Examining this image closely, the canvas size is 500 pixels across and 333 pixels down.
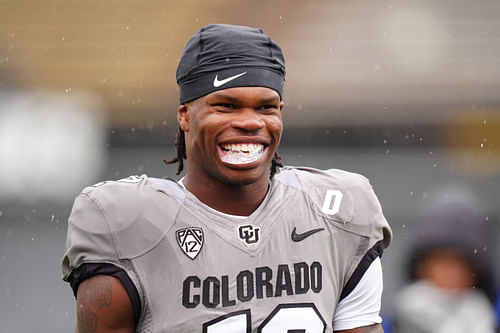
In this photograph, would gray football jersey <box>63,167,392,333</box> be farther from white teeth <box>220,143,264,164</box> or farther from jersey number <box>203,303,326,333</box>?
white teeth <box>220,143,264,164</box>

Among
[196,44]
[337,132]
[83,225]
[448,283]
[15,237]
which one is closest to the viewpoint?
[83,225]

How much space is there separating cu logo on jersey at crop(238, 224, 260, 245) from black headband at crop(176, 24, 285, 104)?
0.33m

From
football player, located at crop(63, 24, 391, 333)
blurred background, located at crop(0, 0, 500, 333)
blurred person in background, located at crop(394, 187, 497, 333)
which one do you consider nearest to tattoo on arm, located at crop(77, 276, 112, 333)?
football player, located at crop(63, 24, 391, 333)

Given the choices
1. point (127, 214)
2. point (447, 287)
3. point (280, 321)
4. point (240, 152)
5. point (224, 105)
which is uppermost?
point (224, 105)

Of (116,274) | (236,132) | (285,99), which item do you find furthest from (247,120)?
(285,99)

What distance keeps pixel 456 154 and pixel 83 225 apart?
4.66m

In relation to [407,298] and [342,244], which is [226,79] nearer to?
[342,244]

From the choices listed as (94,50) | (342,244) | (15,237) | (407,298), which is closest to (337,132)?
(94,50)

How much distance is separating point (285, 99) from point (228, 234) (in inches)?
173

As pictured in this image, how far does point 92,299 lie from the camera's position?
1995 mm

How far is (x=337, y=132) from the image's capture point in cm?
645

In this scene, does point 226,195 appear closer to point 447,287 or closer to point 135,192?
point 135,192

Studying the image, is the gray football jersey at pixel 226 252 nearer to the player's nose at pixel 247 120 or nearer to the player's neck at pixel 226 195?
the player's neck at pixel 226 195

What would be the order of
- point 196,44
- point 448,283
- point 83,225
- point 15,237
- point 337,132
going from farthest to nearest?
point 337,132
point 15,237
point 448,283
point 196,44
point 83,225
